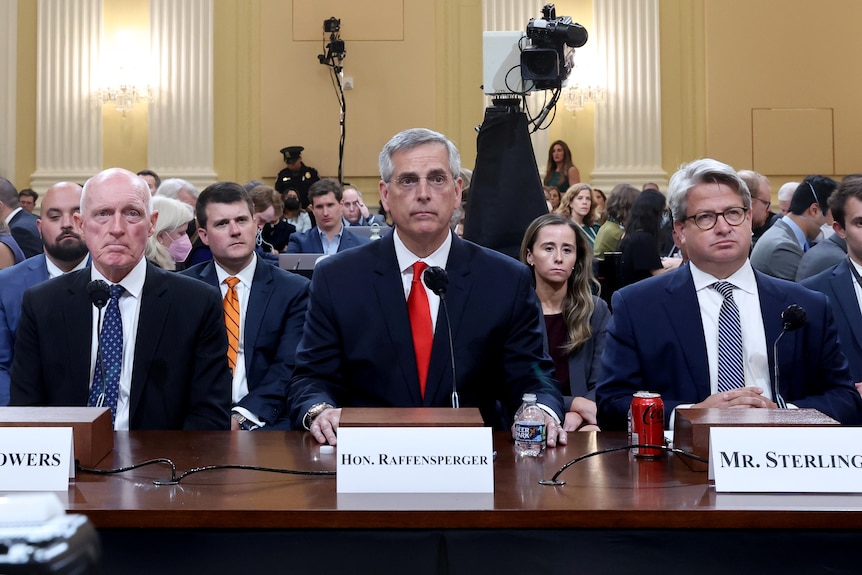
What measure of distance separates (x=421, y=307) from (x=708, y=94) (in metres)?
8.53

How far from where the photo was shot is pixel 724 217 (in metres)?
2.88

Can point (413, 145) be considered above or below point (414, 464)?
above

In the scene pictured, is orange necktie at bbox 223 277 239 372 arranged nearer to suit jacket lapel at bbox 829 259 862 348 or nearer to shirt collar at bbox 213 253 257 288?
shirt collar at bbox 213 253 257 288

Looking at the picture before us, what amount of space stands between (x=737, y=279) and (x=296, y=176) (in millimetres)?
7684

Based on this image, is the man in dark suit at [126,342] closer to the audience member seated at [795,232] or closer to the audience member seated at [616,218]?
the audience member seated at [795,232]

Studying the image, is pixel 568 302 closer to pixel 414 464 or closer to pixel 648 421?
pixel 648 421

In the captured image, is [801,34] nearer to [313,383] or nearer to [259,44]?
[259,44]

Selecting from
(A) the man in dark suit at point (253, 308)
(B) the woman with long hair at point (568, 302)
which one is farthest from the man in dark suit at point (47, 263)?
(B) the woman with long hair at point (568, 302)

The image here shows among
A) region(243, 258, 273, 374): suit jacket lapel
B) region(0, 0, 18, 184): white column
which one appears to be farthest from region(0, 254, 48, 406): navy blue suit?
region(0, 0, 18, 184): white column

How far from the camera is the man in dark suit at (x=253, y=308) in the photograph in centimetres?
379

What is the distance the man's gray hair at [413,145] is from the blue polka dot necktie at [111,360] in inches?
32.1

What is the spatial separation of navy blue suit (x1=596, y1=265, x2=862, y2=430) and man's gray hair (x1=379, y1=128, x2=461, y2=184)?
0.62 meters

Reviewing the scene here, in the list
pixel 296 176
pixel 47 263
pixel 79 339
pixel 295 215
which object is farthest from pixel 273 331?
pixel 296 176

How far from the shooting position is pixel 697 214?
290 centimetres
